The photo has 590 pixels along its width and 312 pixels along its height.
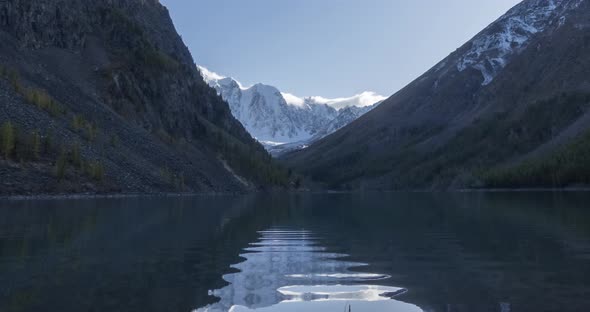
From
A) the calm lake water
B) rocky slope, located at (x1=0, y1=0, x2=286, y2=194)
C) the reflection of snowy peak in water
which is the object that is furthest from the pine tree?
the reflection of snowy peak in water

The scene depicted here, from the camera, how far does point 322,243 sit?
29266mm

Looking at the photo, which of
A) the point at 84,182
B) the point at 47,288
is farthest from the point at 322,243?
the point at 84,182

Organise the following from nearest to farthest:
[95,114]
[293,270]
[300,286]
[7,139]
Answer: [300,286]
[293,270]
[7,139]
[95,114]

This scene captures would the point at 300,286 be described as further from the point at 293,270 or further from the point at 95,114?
the point at 95,114

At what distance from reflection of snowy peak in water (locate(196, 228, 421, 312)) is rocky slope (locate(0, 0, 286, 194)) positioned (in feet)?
229

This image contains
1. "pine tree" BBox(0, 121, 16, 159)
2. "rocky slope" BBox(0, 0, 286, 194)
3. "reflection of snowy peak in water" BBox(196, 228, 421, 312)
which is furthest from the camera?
"rocky slope" BBox(0, 0, 286, 194)

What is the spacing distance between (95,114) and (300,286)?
12059 cm

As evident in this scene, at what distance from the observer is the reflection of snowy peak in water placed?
14.8m

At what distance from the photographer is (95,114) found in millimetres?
127875

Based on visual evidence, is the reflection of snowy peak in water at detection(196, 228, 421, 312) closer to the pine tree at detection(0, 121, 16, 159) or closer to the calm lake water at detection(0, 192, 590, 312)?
the calm lake water at detection(0, 192, 590, 312)

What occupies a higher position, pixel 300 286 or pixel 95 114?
pixel 95 114

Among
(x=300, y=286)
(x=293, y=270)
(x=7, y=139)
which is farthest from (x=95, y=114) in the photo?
(x=300, y=286)

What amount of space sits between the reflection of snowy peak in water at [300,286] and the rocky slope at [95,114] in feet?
229

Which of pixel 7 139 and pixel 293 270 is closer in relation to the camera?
pixel 293 270
